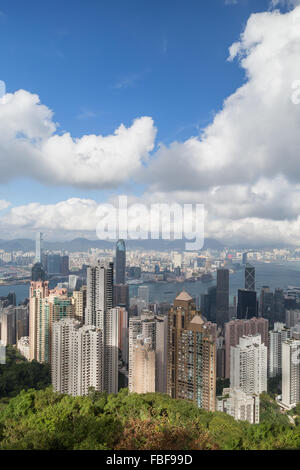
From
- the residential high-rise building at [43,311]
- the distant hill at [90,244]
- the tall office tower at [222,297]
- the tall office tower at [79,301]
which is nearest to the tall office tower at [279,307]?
Result: the tall office tower at [222,297]

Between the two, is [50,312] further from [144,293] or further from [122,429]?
[122,429]

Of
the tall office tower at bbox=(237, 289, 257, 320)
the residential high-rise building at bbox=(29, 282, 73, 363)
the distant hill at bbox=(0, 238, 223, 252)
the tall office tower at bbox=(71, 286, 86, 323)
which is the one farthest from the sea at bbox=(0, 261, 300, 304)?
the tall office tower at bbox=(71, 286, 86, 323)

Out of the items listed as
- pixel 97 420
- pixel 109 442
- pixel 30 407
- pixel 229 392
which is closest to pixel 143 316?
pixel 229 392

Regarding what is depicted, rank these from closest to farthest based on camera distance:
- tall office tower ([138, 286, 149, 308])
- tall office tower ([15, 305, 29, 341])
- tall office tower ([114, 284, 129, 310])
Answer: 1. tall office tower ([138, 286, 149, 308])
2. tall office tower ([114, 284, 129, 310])
3. tall office tower ([15, 305, 29, 341])

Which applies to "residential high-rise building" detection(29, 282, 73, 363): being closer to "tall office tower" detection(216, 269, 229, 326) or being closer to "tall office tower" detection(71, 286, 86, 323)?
"tall office tower" detection(71, 286, 86, 323)

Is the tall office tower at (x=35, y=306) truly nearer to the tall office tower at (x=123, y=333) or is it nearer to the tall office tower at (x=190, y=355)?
the tall office tower at (x=123, y=333)

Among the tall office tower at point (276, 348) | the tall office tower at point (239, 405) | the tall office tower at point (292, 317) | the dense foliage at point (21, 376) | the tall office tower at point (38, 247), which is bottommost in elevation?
the dense foliage at point (21, 376)

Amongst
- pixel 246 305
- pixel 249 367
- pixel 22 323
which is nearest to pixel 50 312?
pixel 22 323
